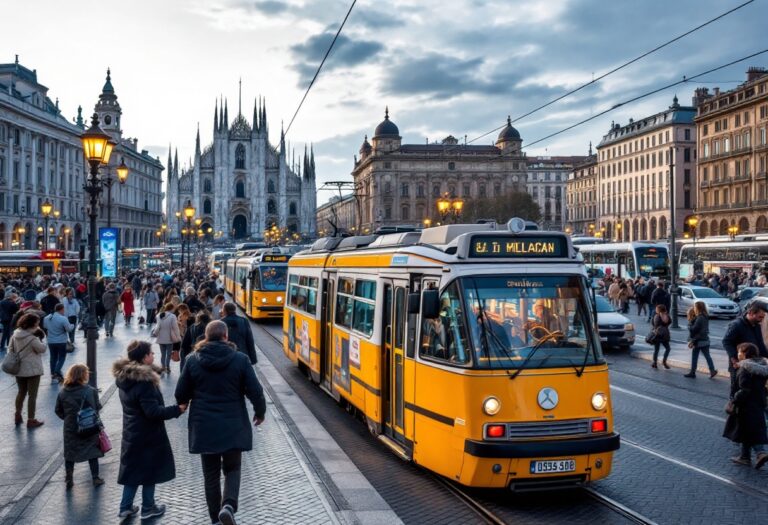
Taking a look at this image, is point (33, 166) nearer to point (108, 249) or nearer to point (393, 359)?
point (108, 249)

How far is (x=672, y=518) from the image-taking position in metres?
7.06

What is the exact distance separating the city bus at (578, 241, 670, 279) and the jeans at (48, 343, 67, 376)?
108 feet

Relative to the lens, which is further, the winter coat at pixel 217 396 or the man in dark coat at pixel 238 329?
the man in dark coat at pixel 238 329

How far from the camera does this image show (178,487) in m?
7.86

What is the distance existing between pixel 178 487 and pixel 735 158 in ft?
256

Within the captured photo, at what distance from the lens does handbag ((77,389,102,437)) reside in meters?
7.55

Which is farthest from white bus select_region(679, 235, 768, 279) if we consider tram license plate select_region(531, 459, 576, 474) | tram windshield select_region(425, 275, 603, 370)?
tram license plate select_region(531, 459, 576, 474)

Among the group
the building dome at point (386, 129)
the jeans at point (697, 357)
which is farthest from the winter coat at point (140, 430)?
the building dome at point (386, 129)

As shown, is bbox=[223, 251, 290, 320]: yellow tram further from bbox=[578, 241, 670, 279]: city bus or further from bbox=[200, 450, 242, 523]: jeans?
bbox=[200, 450, 242, 523]: jeans

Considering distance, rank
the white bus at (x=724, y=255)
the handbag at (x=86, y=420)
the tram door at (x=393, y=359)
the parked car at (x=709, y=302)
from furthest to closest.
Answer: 1. the white bus at (x=724, y=255)
2. the parked car at (x=709, y=302)
3. the tram door at (x=393, y=359)
4. the handbag at (x=86, y=420)

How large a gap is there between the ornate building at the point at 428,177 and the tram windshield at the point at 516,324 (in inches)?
4323

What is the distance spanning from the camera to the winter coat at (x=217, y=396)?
6016mm

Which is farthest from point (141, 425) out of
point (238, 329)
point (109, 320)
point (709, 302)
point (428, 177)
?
point (428, 177)

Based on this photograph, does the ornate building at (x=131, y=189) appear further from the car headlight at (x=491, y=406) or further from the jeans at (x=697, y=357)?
the car headlight at (x=491, y=406)
